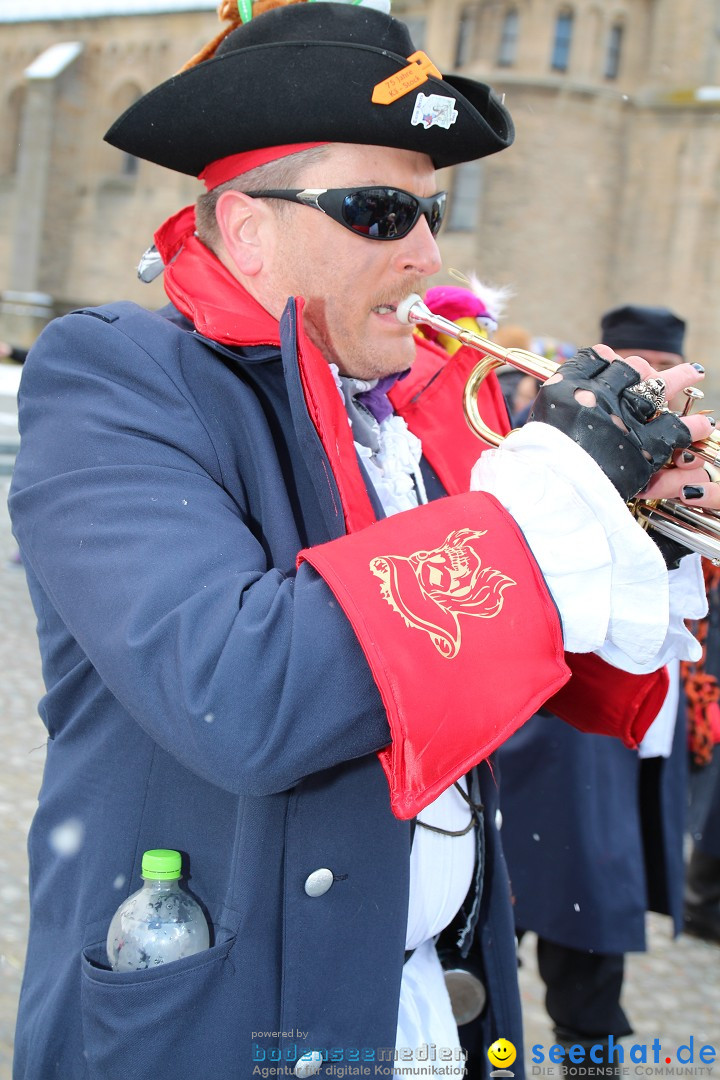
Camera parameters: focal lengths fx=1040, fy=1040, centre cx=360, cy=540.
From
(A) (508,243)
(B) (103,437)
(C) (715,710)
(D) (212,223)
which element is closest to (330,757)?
(B) (103,437)

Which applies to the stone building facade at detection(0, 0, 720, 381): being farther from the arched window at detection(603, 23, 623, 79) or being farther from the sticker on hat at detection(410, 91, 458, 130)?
the sticker on hat at detection(410, 91, 458, 130)

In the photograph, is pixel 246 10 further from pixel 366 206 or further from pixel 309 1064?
pixel 309 1064

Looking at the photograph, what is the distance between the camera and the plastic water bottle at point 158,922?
59.7 inches

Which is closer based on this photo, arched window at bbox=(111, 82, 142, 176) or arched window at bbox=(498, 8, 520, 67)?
arched window at bbox=(498, 8, 520, 67)

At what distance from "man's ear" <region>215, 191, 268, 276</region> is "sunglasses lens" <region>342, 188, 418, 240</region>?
0.17m

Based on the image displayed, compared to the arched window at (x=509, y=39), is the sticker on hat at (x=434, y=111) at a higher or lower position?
lower

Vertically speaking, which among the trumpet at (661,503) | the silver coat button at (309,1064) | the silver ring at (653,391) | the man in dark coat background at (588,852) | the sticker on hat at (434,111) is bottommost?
the man in dark coat background at (588,852)

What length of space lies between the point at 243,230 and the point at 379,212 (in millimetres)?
257

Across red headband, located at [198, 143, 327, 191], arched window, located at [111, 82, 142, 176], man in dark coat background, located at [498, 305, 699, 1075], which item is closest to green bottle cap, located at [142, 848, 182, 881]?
red headband, located at [198, 143, 327, 191]

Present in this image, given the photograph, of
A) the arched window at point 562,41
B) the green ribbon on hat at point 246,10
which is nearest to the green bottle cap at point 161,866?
the green ribbon on hat at point 246,10

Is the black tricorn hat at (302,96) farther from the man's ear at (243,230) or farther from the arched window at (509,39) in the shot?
the arched window at (509,39)

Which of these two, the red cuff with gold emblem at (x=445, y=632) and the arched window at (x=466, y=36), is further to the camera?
the arched window at (x=466, y=36)

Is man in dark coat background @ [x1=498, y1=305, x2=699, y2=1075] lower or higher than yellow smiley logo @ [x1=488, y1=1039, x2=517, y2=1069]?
lower

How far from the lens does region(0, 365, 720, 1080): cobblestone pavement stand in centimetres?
355
